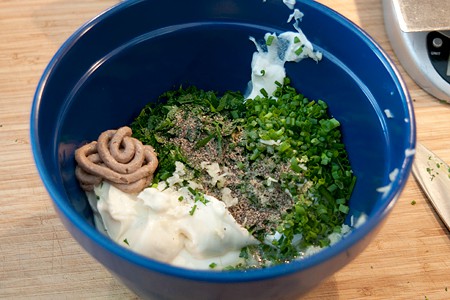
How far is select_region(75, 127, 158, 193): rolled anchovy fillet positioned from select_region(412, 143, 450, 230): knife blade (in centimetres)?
55

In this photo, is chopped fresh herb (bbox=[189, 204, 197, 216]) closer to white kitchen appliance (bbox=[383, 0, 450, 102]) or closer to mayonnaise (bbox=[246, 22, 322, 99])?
mayonnaise (bbox=[246, 22, 322, 99])

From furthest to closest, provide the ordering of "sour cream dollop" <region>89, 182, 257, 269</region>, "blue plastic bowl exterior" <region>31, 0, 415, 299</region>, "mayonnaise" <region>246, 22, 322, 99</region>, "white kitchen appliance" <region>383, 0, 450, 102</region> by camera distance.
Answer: "white kitchen appliance" <region>383, 0, 450, 102</region>, "mayonnaise" <region>246, 22, 322, 99</region>, "sour cream dollop" <region>89, 182, 257, 269</region>, "blue plastic bowl exterior" <region>31, 0, 415, 299</region>

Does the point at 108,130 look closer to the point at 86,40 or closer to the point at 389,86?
the point at 86,40

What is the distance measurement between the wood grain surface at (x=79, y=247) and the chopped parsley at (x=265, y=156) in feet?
0.42

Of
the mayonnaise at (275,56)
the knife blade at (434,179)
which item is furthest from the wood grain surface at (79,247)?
the mayonnaise at (275,56)

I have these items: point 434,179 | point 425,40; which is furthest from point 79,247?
point 425,40

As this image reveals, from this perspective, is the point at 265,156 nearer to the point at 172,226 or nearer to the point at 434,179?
the point at 172,226

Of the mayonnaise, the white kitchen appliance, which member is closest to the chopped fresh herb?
the mayonnaise

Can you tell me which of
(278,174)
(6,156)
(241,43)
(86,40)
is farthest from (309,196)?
(6,156)

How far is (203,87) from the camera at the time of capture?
45.2 inches

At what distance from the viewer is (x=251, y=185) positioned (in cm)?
97

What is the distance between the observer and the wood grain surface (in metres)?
0.95

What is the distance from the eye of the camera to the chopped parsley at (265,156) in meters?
0.92

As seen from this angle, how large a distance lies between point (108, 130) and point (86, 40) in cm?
19
